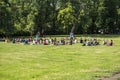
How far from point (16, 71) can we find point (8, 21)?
151 feet

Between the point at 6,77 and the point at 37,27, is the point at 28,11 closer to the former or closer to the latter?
the point at 37,27

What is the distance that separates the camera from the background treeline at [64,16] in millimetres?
80375

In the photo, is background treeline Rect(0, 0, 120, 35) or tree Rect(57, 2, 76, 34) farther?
tree Rect(57, 2, 76, 34)

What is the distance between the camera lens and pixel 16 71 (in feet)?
66.1

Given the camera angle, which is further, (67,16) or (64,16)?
(64,16)

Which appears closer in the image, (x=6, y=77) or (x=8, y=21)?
(x=6, y=77)

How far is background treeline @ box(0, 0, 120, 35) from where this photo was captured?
80375 millimetres

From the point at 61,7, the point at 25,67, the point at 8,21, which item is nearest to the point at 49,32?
the point at 61,7

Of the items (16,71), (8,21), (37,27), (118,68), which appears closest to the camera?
(16,71)

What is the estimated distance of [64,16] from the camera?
82.3 meters

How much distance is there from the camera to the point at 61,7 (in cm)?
8794

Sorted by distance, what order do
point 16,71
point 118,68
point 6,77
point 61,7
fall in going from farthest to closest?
1. point 61,7
2. point 118,68
3. point 16,71
4. point 6,77

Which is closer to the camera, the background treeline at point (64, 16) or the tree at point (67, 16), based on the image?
the background treeline at point (64, 16)

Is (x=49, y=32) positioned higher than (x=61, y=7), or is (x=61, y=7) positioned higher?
(x=61, y=7)
